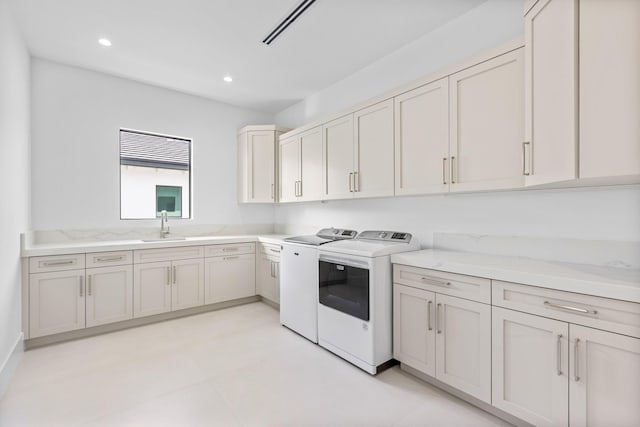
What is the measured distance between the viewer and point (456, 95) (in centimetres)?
210

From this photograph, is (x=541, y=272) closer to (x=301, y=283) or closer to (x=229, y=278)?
(x=301, y=283)

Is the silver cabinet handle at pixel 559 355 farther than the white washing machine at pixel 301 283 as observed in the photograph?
No

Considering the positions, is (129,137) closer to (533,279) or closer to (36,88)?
(36,88)

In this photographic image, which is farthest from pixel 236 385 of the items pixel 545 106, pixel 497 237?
pixel 545 106

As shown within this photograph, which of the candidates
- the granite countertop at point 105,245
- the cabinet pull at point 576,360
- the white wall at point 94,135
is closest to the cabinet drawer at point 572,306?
Result: the cabinet pull at point 576,360

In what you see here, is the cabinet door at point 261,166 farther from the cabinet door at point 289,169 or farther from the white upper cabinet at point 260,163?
the cabinet door at point 289,169

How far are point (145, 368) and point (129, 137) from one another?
2.71m

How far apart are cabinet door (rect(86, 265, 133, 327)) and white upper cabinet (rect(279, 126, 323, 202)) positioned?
201cm

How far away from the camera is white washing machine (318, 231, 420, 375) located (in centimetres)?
223

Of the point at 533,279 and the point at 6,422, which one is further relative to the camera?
the point at 6,422

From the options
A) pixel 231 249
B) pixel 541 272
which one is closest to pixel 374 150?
pixel 541 272

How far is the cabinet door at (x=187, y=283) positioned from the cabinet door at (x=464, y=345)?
2.76 m

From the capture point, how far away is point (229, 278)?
3.80m

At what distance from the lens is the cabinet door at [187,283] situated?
3.40 meters
